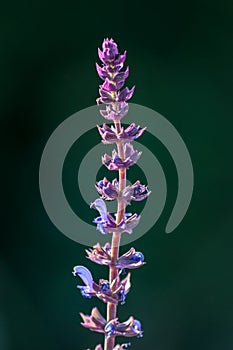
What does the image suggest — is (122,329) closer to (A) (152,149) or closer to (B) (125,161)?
(B) (125,161)

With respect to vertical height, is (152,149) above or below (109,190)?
above

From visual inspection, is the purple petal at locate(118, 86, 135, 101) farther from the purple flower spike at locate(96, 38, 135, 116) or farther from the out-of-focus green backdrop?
the out-of-focus green backdrop

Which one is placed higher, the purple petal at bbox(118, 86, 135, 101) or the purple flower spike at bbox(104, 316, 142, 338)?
the purple petal at bbox(118, 86, 135, 101)

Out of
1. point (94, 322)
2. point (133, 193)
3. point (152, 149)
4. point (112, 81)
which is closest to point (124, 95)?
point (112, 81)

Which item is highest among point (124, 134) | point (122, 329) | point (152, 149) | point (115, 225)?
point (152, 149)

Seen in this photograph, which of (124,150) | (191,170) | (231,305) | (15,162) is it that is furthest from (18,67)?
(124,150)

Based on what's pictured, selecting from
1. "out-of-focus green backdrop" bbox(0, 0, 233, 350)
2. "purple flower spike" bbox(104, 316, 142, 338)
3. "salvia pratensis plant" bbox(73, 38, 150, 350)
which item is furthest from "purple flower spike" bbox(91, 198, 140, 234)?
"out-of-focus green backdrop" bbox(0, 0, 233, 350)

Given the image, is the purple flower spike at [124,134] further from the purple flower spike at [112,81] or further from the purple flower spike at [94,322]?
the purple flower spike at [94,322]
